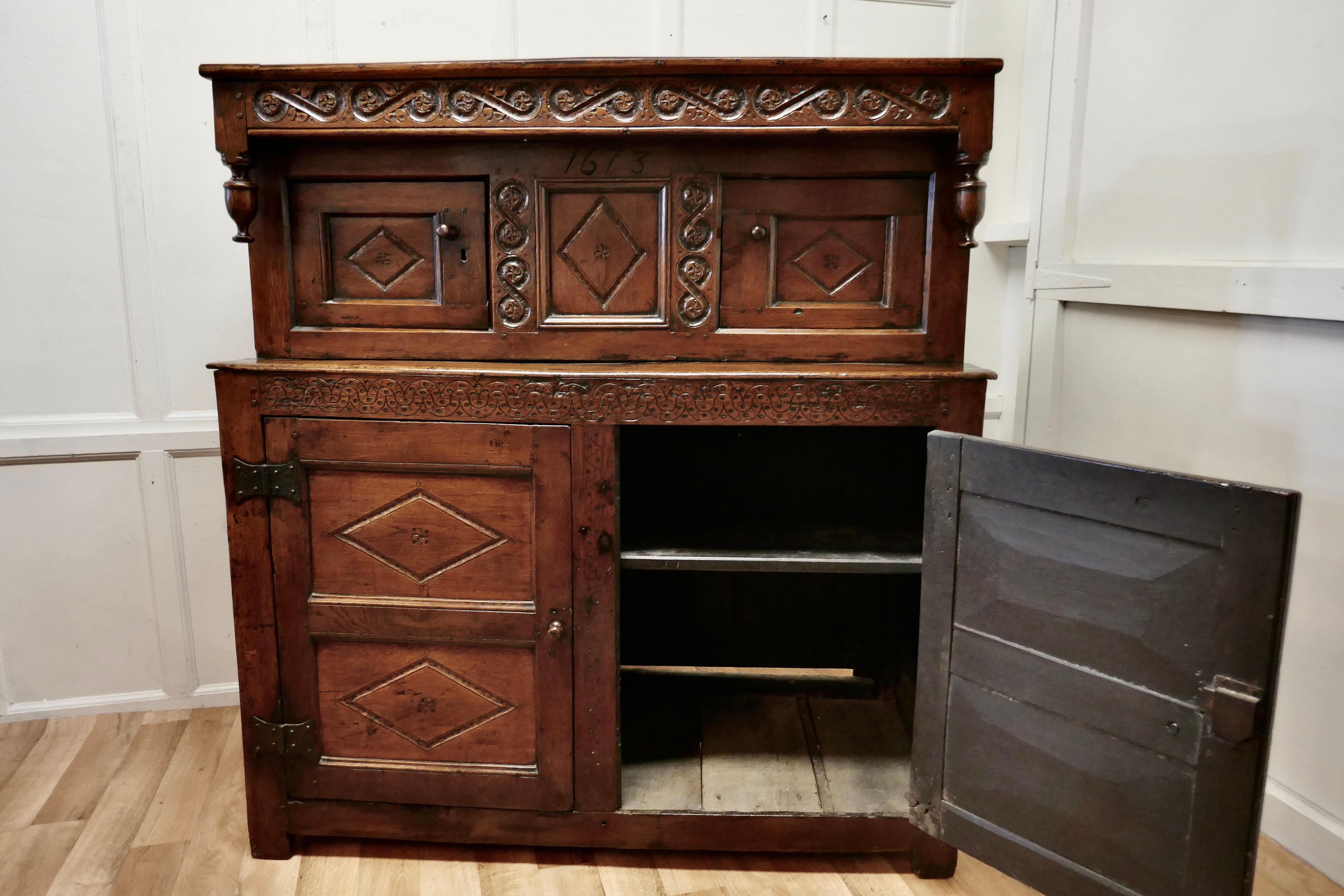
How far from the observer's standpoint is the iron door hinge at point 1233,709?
1.26 m

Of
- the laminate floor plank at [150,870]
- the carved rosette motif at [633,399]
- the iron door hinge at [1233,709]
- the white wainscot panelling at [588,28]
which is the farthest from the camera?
the white wainscot panelling at [588,28]

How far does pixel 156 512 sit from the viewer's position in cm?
252

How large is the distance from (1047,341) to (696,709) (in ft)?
5.02

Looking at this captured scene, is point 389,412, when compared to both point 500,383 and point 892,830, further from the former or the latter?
point 892,830

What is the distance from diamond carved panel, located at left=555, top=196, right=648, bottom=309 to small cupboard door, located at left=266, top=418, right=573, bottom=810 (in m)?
0.35

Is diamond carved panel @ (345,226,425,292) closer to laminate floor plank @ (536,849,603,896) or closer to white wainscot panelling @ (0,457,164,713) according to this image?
white wainscot panelling @ (0,457,164,713)

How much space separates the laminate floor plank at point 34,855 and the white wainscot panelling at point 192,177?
1151mm

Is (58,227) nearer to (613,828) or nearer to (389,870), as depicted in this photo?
(389,870)

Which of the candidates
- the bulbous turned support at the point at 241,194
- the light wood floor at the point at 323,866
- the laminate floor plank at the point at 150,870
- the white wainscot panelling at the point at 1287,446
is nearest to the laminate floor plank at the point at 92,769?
the light wood floor at the point at 323,866

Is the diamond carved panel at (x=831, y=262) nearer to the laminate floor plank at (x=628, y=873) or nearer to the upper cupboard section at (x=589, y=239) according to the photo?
the upper cupboard section at (x=589, y=239)

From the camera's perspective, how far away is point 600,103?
1.73 meters

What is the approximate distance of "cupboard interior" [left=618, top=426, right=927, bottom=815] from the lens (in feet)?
6.68

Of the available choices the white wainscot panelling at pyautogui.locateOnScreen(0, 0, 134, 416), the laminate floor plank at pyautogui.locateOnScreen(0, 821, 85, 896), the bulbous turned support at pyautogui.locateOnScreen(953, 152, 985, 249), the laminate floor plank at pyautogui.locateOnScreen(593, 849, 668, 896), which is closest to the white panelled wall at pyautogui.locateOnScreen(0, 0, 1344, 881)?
the white wainscot panelling at pyautogui.locateOnScreen(0, 0, 134, 416)

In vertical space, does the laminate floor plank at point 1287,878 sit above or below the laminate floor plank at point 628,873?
above
